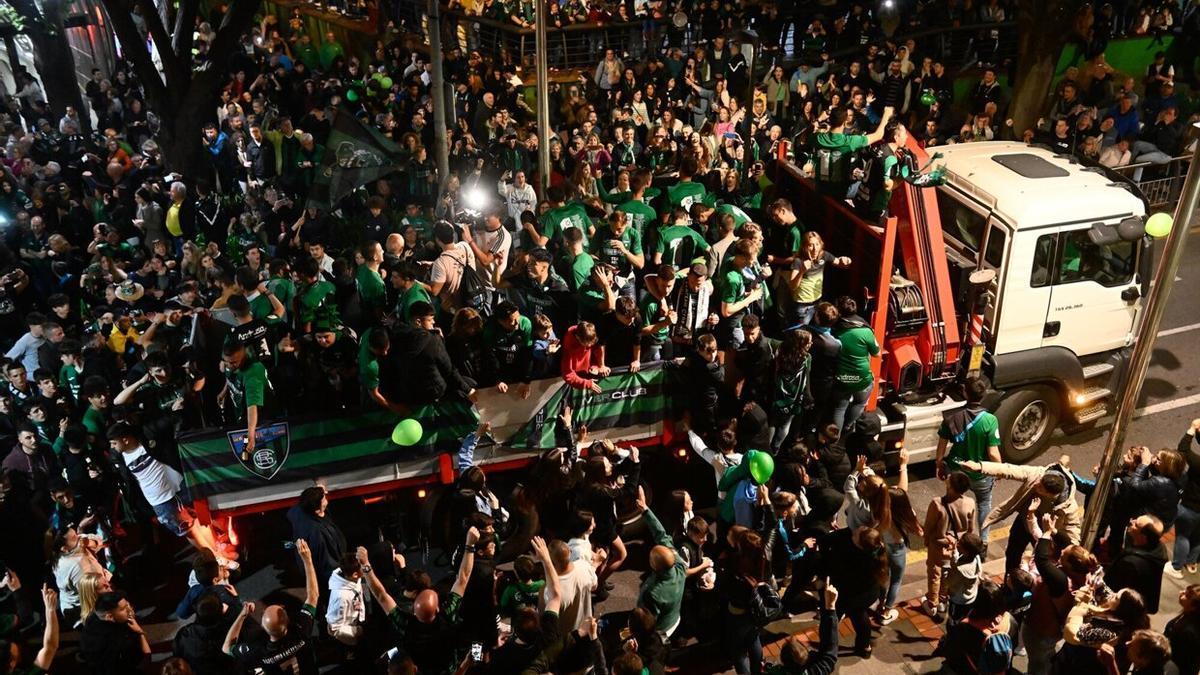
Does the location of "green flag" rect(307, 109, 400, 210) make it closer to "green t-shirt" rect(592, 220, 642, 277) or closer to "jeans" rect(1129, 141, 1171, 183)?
"green t-shirt" rect(592, 220, 642, 277)

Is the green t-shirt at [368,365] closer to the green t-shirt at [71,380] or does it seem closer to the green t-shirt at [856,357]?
the green t-shirt at [71,380]

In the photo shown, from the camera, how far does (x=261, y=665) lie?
216 inches

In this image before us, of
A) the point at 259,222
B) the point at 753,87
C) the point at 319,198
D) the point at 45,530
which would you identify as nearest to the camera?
the point at 45,530

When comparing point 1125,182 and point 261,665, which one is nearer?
point 261,665

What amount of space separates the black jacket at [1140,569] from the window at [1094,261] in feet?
9.07

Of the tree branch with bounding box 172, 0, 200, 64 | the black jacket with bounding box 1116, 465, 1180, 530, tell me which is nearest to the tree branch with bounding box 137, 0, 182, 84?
the tree branch with bounding box 172, 0, 200, 64

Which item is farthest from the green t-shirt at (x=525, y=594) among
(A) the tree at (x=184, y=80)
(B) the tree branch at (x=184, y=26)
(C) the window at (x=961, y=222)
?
(B) the tree branch at (x=184, y=26)

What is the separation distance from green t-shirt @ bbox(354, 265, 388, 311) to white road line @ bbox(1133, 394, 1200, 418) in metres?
7.99

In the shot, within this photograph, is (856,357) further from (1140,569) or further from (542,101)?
(542,101)

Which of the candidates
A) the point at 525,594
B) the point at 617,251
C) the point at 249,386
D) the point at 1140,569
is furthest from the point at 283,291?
the point at 1140,569

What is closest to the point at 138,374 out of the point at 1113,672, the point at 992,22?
the point at 1113,672

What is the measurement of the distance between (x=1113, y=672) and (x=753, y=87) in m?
11.8

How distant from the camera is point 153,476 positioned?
7.04 meters

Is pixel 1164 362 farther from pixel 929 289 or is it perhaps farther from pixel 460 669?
pixel 460 669
